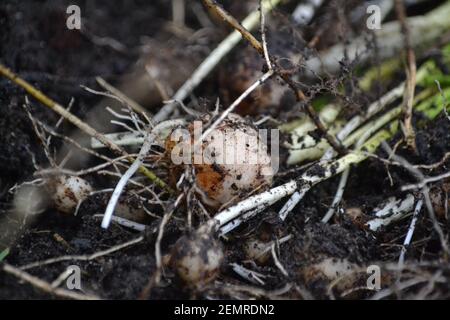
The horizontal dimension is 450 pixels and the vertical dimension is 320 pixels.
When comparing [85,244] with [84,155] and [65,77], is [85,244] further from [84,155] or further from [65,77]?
[65,77]

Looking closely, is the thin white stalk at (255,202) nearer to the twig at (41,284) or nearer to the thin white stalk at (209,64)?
the twig at (41,284)

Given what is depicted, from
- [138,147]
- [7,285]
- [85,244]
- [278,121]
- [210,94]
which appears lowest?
[7,285]

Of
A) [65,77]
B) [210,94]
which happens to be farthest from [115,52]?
[210,94]

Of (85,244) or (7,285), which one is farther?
(85,244)

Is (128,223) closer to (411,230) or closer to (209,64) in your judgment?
(209,64)

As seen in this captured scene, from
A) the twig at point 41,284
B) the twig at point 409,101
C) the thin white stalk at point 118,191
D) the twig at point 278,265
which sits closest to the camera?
the twig at point 41,284

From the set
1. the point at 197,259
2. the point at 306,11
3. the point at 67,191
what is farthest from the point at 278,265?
the point at 306,11

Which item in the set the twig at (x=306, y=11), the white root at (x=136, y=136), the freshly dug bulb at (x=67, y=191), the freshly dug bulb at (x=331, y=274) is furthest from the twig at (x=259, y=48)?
the freshly dug bulb at (x=67, y=191)
